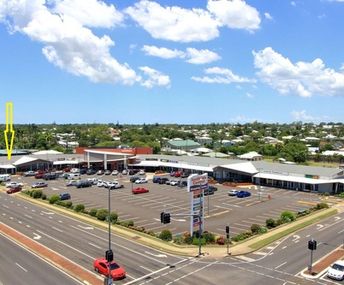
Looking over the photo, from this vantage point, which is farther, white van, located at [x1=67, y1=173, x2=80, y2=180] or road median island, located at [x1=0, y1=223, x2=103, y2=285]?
white van, located at [x1=67, y1=173, x2=80, y2=180]

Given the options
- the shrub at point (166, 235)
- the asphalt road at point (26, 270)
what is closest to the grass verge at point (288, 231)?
the shrub at point (166, 235)

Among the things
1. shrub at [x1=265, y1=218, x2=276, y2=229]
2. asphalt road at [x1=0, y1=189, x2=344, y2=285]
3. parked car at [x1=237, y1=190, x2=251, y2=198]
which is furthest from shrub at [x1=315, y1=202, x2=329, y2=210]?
shrub at [x1=265, y1=218, x2=276, y2=229]

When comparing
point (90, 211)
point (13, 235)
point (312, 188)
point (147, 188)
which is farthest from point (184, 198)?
point (13, 235)

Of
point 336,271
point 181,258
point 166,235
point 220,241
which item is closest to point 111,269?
point 181,258

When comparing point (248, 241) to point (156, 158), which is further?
point (156, 158)

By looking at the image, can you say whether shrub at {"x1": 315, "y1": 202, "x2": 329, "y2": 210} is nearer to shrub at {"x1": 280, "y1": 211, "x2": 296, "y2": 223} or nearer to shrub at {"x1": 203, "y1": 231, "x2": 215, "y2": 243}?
shrub at {"x1": 280, "y1": 211, "x2": 296, "y2": 223}

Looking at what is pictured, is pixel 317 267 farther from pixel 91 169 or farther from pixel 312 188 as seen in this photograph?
pixel 91 169

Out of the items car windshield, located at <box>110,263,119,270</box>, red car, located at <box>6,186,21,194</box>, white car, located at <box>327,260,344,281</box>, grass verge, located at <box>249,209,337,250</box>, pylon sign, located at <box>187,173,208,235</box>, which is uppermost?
pylon sign, located at <box>187,173,208,235</box>
